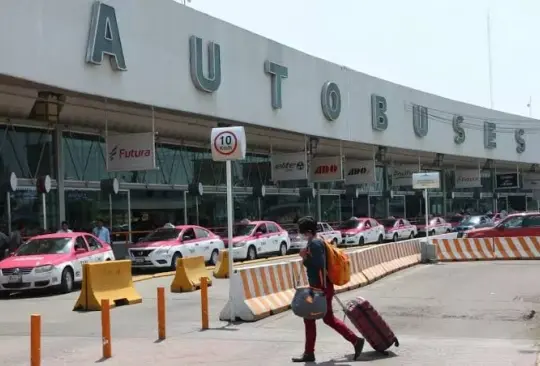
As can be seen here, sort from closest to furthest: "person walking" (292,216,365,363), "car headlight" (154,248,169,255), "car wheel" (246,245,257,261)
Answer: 1. "person walking" (292,216,365,363)
2. "car headlight" (154,248,169,255)
3. "car wheel" (246,245,257,261)

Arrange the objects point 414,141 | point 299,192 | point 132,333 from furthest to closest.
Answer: point 414,141, point 299,192, point 132,333

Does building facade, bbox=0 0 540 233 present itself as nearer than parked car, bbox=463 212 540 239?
Yes

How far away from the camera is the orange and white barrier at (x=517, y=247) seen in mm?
24672

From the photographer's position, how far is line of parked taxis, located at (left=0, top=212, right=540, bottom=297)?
54.2ft

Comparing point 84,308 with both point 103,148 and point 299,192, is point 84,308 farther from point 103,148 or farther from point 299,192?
point 299,192

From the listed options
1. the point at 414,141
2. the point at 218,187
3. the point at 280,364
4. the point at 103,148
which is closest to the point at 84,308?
the point at 280,364

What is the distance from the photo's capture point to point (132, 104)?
23.4 meters

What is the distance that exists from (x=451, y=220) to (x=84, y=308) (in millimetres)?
34933

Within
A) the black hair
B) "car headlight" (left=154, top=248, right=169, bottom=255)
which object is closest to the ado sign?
the black hair

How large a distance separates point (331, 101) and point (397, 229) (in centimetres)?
974

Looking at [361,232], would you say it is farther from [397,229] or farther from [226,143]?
[226,143]

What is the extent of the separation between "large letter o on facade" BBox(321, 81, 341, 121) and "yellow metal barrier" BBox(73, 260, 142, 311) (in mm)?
19264

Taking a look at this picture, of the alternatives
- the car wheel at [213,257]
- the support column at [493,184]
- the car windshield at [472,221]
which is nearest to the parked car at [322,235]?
the car wheel at [213,257]

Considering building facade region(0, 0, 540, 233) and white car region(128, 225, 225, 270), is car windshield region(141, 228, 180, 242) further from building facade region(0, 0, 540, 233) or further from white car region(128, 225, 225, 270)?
building facade region(0, 0, 540, 233)
